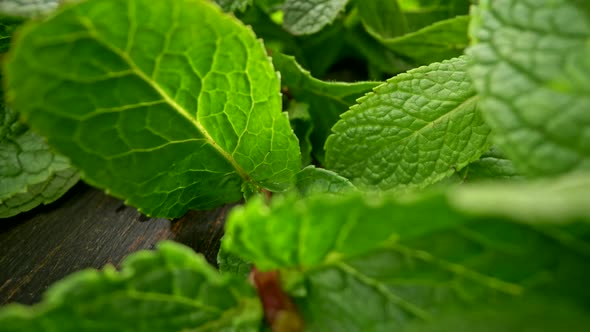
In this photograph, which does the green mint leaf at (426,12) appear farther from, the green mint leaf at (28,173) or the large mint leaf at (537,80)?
the green mint leaf at (28,173)

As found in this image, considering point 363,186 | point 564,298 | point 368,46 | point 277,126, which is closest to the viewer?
point 564,298

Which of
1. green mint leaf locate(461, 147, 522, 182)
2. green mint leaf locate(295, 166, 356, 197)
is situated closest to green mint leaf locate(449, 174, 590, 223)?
green mint leaf locate(295, 166, 356, 197)

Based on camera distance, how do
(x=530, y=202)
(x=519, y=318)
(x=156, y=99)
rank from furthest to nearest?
1. (x=156, y=99)
2. (x=519, y=318)
3. (x=530, y=202)

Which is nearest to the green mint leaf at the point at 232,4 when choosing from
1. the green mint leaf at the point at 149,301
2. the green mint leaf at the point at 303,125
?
the green mint leaf at the point at 303,125

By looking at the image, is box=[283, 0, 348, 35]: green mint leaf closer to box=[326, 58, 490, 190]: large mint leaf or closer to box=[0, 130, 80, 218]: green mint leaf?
box=[326, 58, 490, 190]: large mint leaf

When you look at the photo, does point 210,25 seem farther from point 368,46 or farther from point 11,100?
point 368,46

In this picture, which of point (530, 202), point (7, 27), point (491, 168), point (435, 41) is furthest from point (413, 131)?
point (7, 27)

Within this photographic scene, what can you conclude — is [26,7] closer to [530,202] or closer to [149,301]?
[149,301]

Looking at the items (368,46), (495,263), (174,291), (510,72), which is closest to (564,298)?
(495,263)
